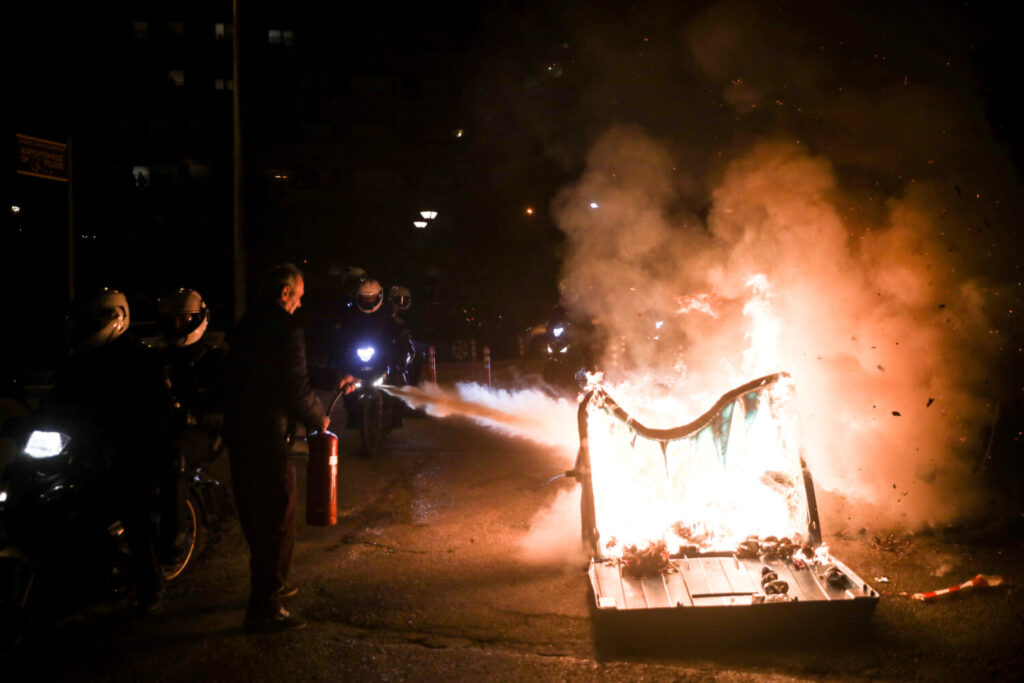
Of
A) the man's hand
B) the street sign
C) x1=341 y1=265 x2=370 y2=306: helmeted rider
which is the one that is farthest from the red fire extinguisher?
the street sign

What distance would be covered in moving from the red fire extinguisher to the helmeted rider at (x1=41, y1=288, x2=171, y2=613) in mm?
934

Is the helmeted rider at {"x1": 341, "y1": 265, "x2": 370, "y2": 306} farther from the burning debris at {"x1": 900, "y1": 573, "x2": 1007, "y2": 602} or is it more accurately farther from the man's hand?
the burning debris at {"x1": 900, "y1": 573, "x2": 1007, "y2": 602}

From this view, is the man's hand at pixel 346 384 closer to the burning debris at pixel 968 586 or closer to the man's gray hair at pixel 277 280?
the man's gray hair at pixel 277 280

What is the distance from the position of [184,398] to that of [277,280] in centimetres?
147

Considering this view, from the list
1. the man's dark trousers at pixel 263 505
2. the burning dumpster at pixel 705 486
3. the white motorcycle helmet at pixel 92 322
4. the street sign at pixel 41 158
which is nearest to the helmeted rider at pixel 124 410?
the white motorcycle helmet at pixel 92 322

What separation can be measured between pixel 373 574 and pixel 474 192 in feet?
106

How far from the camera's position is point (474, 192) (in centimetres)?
3641

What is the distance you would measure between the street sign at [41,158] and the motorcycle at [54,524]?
4.71 metres

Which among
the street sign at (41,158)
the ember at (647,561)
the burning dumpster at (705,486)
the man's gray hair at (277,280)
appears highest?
the street sign at (41,158)

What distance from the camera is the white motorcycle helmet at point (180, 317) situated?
5.72 m

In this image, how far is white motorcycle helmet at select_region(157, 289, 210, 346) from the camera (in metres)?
5.72

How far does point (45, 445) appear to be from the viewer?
13.9ft

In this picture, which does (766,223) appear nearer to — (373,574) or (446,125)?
(373,574)

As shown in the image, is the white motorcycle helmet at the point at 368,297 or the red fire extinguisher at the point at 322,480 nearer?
the red fire extinguisher at the point at 322,480
